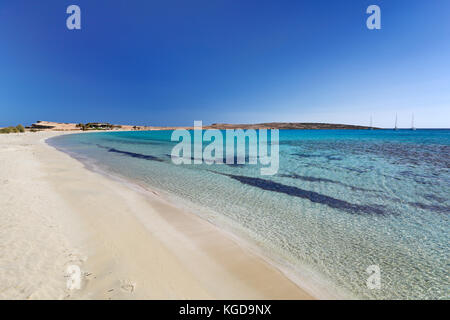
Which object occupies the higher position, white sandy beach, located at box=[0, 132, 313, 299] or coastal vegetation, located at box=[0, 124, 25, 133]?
coastal vegetation, located at box=[0, 124, 25, 133]

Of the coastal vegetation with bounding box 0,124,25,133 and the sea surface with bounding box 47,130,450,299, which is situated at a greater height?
the coastal vegetation with bounding box 0,124,25,133

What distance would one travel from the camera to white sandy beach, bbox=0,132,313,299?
3195mm

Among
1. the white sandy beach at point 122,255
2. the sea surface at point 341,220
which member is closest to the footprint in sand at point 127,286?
the white sandy beach at point 122,255

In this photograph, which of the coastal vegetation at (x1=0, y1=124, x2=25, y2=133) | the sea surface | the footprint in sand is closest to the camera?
the footprint in sand

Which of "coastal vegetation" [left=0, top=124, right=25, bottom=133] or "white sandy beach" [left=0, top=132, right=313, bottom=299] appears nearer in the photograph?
"white sandy beach" [left=0, top=132, right=313, bottom=299]

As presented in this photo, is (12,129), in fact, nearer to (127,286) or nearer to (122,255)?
(122,255)

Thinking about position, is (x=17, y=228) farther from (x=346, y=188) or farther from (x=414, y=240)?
(x=346, y=188)

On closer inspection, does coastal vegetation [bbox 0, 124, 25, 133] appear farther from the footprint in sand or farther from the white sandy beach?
the footprint in sand

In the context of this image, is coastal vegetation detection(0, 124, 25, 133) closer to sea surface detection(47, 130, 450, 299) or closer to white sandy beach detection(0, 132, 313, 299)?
sea surface detection(47, 130, 450, 299)

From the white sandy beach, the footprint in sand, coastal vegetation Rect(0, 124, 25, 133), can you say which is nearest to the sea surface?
the white sandy beach

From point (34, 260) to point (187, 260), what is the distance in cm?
295

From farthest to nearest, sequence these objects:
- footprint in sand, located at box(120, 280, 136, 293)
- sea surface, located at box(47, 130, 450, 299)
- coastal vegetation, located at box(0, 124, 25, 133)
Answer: coastal vegetation, located at box(0, 124, 25, 133)
sea surface, located at box(47, 130, 450, 299)
footprint in sand, located at box(120, 280, 136, 293)

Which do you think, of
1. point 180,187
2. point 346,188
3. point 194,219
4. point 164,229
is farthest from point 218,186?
point 346,188
